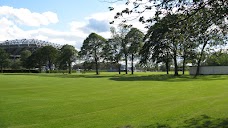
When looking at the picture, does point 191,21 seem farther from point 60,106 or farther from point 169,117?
point 60,106

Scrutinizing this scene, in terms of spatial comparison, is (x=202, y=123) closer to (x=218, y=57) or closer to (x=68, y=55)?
(x=218, y=57)

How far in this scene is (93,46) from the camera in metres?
118

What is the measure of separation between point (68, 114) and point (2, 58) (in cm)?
14840

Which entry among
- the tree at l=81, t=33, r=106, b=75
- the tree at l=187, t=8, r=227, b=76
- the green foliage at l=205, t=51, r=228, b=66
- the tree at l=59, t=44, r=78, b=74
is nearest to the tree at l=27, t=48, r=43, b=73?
the tree at l=59, t=44, r=78, b=74

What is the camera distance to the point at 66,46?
142875 mm

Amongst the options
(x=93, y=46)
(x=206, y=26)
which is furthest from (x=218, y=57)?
(x=93, y=46)

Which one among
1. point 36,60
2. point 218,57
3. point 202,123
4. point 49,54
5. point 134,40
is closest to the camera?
point 202,123

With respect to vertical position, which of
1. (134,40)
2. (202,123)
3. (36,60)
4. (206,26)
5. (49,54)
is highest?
(134,40)

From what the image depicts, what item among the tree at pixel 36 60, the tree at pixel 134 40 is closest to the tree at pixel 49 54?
the tree at pixel 36 60

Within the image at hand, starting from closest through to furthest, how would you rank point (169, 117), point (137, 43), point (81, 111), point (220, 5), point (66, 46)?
point (220, 5) < point (169, 117) < point (81, 111) < point (137, 43) < point (66, 46)

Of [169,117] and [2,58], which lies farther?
[2,58]

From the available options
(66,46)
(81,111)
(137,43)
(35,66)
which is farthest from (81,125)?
(35,66)

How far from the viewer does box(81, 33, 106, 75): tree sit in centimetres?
11725

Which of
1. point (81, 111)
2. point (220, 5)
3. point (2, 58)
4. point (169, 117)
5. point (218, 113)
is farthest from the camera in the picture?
point (2, 58)
